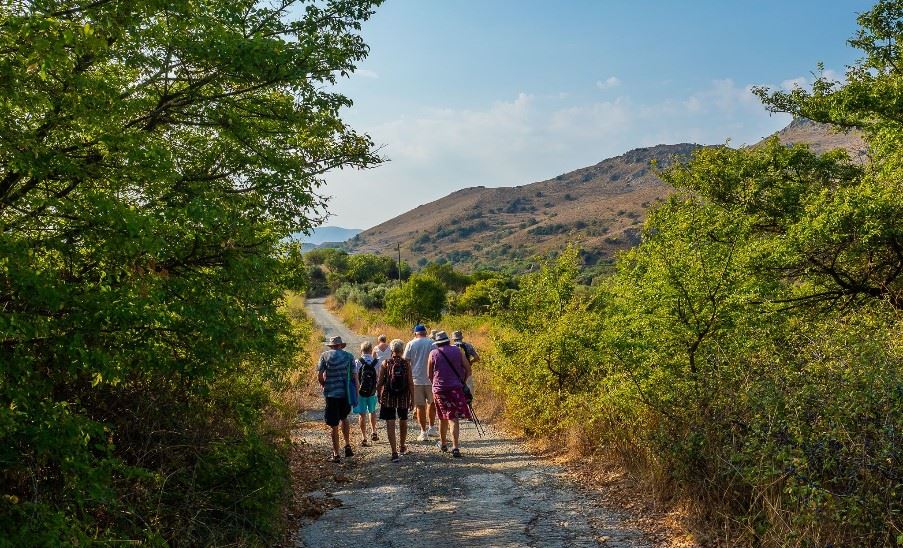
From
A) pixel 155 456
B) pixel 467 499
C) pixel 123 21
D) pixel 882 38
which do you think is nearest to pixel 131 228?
pixel 123 21

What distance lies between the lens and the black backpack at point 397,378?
960 centimetres

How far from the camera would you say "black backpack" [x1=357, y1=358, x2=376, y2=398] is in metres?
10.1

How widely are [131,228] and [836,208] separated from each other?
10.4 meters

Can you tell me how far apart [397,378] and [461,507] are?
2.89m

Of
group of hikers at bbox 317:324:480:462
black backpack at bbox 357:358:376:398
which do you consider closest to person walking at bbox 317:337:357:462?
group of hikers at bbox 317:324:480:462

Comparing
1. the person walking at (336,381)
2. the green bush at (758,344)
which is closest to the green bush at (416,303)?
the green bush at (758,344)

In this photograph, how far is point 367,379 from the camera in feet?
33.4

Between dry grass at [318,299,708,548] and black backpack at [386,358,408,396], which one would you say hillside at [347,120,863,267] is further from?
black backpack at [386,358,408,396]

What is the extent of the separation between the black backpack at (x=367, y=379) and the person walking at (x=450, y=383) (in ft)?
3.43

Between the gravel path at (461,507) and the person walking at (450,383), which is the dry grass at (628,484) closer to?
the gravel path at (461,507)

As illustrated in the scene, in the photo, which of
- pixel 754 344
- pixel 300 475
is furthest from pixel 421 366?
pixel 754 344

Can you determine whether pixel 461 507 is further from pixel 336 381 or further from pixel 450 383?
pixel 336 381

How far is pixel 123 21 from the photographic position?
479 centimetres

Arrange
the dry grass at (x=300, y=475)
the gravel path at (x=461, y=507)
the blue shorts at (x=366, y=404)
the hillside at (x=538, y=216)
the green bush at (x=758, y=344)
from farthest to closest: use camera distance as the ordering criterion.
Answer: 1. the hillside at (x=538, y=216)
2. the blue shorts at (x=366, y=404)
3. the dry grass at (x=300, y=475)
4. the gravel path at (x=461, y=507)
5. the green bush at (x=758, y=344)
